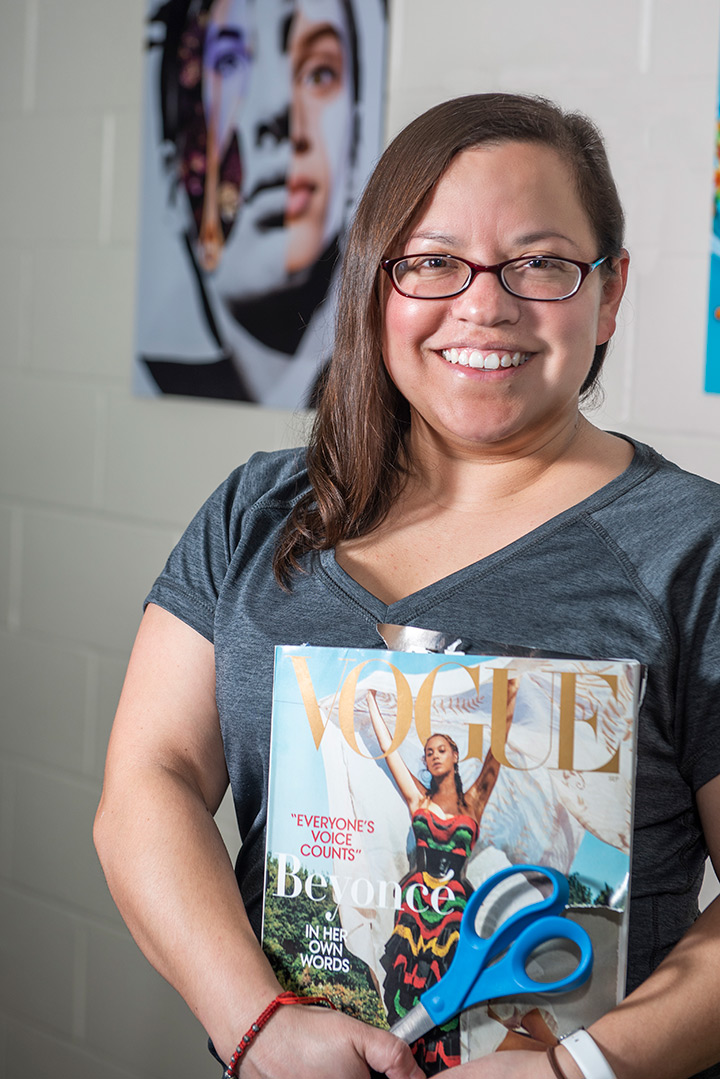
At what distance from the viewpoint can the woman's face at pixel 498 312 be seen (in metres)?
0.93

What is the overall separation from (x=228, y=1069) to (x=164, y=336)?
4.43 feet

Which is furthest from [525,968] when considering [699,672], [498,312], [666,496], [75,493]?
[75,493]

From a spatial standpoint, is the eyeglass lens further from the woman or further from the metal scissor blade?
the metal scissor blade

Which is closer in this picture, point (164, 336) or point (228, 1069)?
point (228, 1069)

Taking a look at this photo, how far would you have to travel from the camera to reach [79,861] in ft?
6.84

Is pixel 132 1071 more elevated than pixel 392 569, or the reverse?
pixel 392 569

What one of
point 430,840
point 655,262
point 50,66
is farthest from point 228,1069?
point 50,66

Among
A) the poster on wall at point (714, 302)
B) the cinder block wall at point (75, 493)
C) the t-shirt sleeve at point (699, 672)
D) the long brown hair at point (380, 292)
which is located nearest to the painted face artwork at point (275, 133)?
the cinder block wall at point (75, 493)

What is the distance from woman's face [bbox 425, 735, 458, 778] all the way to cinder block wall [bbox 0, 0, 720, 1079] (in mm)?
1012

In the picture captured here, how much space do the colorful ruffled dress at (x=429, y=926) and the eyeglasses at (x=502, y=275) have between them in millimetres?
442

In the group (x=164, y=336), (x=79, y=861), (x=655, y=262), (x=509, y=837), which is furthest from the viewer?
(x=79, y=861)

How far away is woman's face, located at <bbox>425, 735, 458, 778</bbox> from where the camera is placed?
0.81 metres

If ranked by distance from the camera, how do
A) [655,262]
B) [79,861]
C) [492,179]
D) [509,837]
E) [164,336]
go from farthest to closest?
[79,861]
[164,336]
[655,262]
[492,179]
[509,837]

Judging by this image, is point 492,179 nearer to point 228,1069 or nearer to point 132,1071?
point 228,1069
